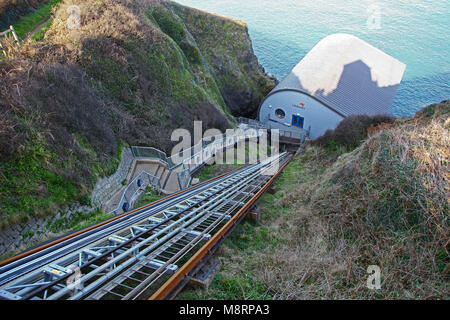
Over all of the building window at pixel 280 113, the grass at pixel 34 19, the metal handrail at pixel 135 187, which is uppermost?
the grass at pixel 34 19

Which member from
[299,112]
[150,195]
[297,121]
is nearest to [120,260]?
[150,195]

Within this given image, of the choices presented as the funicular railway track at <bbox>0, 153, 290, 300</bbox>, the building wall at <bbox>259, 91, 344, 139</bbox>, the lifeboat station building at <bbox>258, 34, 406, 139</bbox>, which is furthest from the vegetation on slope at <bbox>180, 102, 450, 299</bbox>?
the lifeboat station building at <bbox>258, 34, 406, 139</bbox>

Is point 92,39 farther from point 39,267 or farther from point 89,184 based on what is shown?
point 39,267

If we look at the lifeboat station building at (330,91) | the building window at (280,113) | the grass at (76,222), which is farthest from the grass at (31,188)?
the building window at (280,113)

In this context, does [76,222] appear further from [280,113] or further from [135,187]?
[280,113]

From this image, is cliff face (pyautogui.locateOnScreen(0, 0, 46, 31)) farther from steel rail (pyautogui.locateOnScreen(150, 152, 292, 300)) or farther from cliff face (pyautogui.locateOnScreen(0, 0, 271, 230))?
steel rail (pyautogui.locateOnScreen(150, 152, 292, 300))

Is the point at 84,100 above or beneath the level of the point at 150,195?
above

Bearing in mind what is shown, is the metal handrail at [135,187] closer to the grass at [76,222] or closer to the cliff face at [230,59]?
the grass at [76,222]
